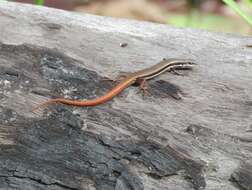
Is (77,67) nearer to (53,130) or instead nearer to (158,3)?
(53,130)

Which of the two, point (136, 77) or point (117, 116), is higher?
point (136, 77)

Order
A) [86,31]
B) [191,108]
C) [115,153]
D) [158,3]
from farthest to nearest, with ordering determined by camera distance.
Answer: [158,3] → [86,31] → [191,108] → [115,153]

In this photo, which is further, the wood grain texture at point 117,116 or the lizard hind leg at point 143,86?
the lizard hind leg at point 143,86

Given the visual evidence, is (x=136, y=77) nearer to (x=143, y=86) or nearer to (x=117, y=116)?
(x=143, y=86)

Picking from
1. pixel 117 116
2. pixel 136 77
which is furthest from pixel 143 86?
pixel 117 116

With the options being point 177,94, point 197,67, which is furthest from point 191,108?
point 197,67

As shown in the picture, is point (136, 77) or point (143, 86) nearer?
point (143, 86)
